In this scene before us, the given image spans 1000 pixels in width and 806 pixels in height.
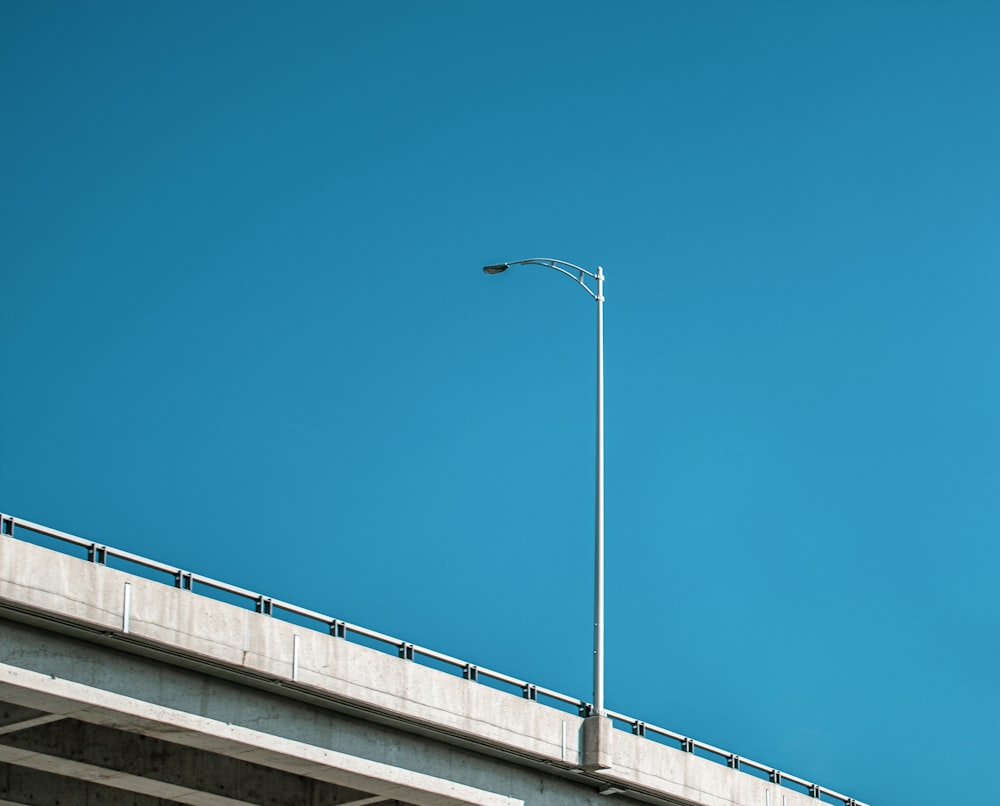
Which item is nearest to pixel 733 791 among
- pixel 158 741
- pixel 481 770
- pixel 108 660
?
pixel 481 770

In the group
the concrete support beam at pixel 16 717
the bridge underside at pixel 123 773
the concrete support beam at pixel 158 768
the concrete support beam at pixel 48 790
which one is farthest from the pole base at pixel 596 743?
the concrete support beam at pixel 16 717

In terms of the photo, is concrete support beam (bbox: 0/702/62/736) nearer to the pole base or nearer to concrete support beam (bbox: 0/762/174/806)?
concrete support beam (bbox: 0/762/174/806)

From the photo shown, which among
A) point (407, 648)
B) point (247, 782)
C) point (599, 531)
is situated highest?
point (599, 531)

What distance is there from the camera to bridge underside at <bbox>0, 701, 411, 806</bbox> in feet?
108

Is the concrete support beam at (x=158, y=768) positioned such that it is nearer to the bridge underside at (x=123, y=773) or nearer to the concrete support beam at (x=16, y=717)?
the bridge underside at (x=123, y=773)

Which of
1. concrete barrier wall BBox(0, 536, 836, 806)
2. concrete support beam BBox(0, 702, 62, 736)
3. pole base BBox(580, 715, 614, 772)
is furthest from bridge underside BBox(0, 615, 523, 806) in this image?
pole base BBox(580, 715, 614, 772)

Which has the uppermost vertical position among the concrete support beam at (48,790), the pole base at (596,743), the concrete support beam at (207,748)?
the pole base at (596,743)

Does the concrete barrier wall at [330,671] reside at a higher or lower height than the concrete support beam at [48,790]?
higher

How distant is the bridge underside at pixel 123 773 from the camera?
32.8 metres

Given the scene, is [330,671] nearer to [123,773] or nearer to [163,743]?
[163,743]

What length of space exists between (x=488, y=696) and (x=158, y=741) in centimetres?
633

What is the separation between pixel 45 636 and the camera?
98.1 ft

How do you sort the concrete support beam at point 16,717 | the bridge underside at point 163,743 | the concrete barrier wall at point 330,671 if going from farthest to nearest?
1. the concrete support beam at point 16,717
2. the bridge underside at point 163,743
3. the concrete barrier wall at point 330,671

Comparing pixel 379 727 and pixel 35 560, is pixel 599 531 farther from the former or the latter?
pixel 35 560
